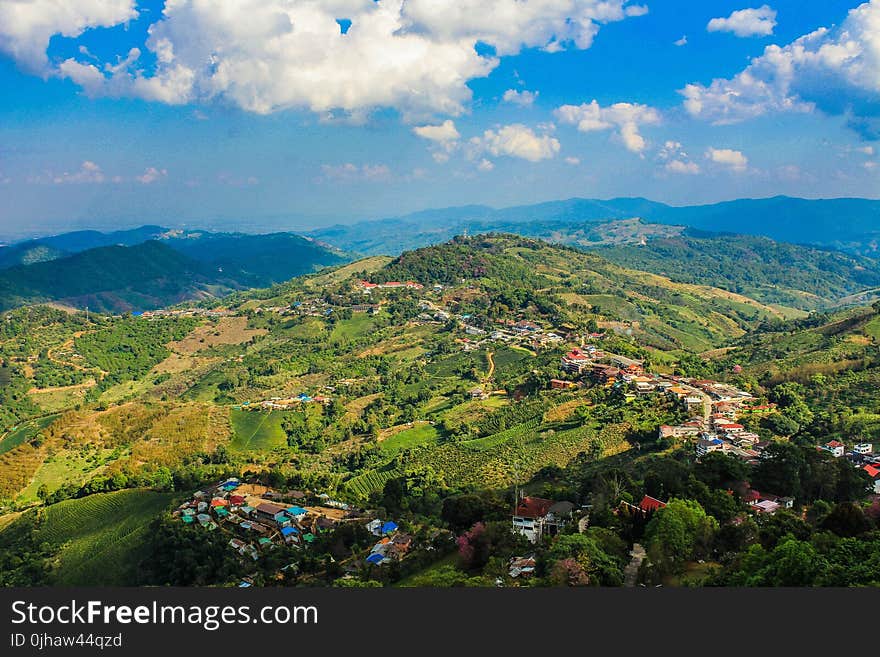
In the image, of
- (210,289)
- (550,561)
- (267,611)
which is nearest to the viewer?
(267,611)

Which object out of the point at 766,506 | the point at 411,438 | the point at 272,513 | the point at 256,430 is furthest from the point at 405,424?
the point at 766,506

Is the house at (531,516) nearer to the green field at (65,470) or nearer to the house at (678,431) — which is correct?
the house at (678,431)

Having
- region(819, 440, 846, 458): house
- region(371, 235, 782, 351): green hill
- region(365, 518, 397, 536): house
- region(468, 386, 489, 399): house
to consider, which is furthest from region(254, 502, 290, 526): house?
region(371, 235, 782, 351): green hill

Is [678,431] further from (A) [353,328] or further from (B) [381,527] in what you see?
(A) [353,328]

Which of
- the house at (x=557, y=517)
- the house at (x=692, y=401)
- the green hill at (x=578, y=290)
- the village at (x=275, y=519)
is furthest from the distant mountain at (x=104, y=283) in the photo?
the house at (x=557, y=517)

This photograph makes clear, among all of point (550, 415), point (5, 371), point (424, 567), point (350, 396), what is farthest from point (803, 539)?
point (5, 371)

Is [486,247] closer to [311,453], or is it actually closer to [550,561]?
[311,453]
